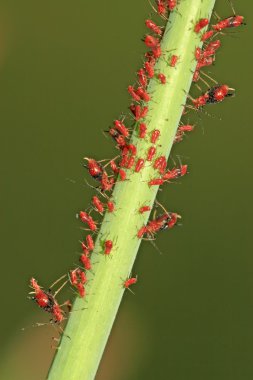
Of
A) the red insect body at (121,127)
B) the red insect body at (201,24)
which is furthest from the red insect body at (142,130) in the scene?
the red insect body at (121,127)

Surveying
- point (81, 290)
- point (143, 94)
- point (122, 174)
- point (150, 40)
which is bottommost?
point (81, 290)

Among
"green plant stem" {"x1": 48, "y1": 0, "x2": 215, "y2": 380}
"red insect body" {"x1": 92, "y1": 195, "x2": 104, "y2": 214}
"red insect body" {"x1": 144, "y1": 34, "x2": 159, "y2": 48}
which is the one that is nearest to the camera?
"green plant stem" {"x1": 48, "y1": 0, "x2": 215, "y2": 380}

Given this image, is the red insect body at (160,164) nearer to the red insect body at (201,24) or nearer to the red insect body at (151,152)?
the red insect body at (151,152)

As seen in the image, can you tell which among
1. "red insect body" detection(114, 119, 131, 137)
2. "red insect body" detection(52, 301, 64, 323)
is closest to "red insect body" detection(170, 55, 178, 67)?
"red insect body" detection(114, 119, 131, 137)

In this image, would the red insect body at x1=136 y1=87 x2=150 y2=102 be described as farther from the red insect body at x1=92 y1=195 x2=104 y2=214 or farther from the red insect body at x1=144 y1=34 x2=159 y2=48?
the red insect body at x1=92 y1=195 x2=104 y2=214

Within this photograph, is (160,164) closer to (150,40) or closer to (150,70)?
(150,70)

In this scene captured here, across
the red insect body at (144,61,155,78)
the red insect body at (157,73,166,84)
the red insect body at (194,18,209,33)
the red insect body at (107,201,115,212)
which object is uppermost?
the red insect body at (194,18,209,33)

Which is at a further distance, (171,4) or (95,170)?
(95,170)

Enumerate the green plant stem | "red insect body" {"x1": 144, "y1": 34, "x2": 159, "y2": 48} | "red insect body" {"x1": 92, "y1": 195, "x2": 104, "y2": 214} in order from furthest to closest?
"red insect body" {"x1": 92, "y1": 195, "x2": 104, "y2": 214}, "red insect body" {"x1": 144, "y1": 34, "x2": 159, "y2": 48}, the green plant stem

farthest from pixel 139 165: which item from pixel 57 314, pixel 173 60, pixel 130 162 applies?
pixel 57 314
